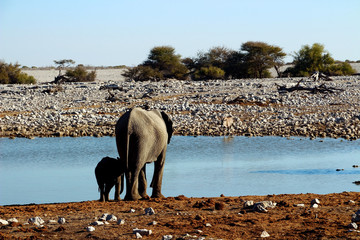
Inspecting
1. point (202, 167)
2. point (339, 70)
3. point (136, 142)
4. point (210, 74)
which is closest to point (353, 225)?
point (136, 142)

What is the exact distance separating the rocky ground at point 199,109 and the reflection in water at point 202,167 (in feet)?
3.89

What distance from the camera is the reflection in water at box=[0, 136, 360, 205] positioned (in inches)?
479

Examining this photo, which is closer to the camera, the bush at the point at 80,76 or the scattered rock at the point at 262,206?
the scattered rock at the point at 262,206

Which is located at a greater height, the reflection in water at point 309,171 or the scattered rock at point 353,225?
the scattered rock at point 353,225

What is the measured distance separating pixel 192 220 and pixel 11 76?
43.1m

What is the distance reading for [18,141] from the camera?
66.4ft

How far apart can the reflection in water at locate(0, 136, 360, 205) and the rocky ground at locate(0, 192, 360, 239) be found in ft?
9.89

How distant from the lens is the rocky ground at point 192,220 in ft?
22.3

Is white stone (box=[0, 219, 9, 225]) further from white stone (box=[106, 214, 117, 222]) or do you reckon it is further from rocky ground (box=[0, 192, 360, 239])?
white stone (box=[106, 214, 117, 222])

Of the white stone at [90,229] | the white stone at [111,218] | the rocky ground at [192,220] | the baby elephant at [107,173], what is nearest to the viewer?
the rocky ground at [192,220]

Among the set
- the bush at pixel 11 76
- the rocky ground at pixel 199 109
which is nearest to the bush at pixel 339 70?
the rocky ground at pixel 199 109

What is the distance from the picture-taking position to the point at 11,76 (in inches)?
1887

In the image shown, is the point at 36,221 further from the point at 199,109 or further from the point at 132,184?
the point at 199,109

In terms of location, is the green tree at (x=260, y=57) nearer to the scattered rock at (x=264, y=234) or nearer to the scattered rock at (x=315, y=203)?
the scattered rock at (x=315, y=203)
